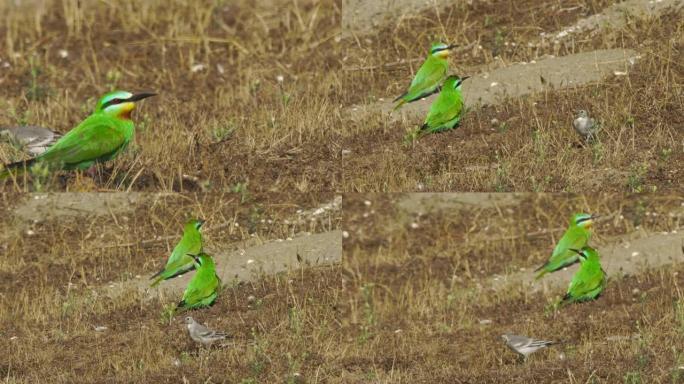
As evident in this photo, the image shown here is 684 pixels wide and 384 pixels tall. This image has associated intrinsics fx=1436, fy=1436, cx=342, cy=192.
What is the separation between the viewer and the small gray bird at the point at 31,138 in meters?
13.0

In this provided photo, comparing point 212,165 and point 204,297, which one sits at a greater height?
point 212,165

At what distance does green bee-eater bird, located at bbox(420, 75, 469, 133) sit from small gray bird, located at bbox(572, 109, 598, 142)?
1116mm

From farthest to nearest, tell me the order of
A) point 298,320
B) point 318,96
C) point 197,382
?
point 318,96, point 298,320, point 197,382

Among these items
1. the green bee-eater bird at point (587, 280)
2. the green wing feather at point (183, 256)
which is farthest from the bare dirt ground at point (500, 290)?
the green wing feather at point (183, 256)

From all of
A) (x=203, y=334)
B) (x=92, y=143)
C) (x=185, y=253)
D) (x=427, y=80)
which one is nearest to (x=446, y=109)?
(x=427, y=80)

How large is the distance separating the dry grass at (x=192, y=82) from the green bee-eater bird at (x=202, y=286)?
0.72m

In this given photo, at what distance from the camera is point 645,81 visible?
44.1 ft

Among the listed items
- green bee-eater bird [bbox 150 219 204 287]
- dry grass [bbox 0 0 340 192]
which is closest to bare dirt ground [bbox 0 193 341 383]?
green bee-eater bird [bbox 150 219 204 287]

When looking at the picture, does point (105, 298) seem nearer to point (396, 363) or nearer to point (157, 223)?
point (157, 223)

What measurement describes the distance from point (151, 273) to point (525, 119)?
3712 millimetres

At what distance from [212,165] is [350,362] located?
230cm

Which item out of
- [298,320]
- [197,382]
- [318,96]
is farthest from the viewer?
[318,96]

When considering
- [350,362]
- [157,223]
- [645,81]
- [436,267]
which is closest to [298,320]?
[350,362]

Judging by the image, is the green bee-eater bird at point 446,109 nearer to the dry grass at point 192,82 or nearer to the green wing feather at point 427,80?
the green wing feather at point 427,80
